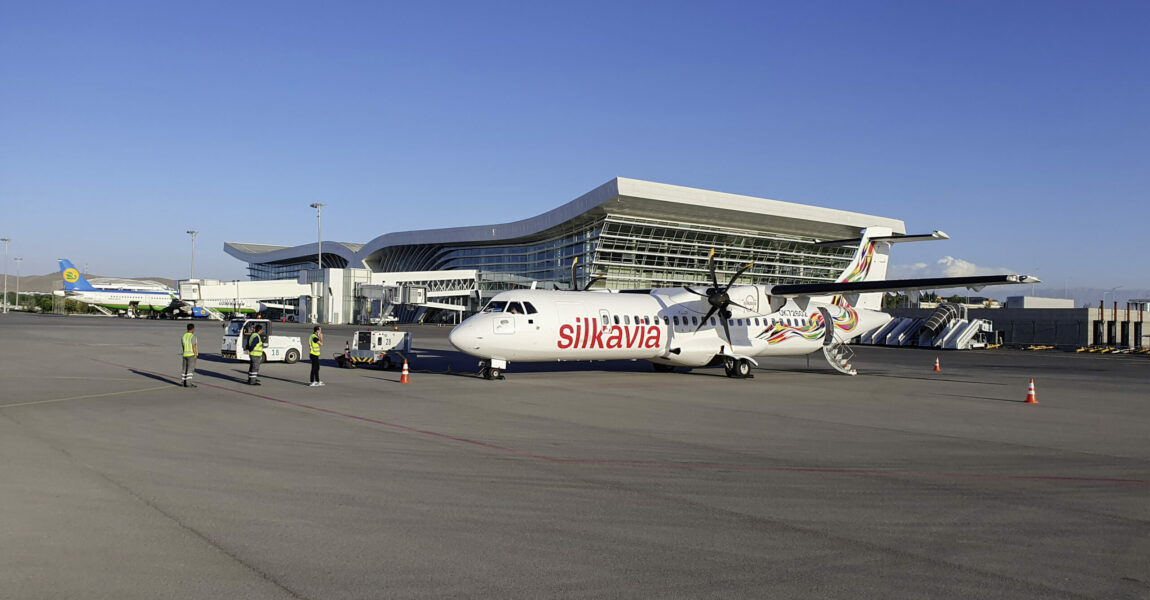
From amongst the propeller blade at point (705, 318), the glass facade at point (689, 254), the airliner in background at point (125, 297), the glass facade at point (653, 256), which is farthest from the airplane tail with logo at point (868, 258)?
the airliner in background at point (125, 297)

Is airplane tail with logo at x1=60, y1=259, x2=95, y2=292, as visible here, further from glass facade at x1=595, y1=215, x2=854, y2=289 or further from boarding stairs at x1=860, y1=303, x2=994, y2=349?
boarding stairs at x1=860, y1=303, x2=994, y2=349

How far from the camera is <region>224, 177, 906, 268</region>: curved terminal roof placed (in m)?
81.7

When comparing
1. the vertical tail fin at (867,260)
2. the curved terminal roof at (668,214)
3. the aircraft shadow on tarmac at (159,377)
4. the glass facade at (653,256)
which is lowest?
the aircraft shadow on tarmac at (159,377)

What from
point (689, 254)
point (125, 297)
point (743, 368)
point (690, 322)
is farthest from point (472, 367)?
point (125, 297)

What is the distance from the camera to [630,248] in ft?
291

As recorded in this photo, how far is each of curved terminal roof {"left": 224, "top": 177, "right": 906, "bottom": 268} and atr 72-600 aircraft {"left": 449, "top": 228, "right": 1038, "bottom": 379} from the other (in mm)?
50240

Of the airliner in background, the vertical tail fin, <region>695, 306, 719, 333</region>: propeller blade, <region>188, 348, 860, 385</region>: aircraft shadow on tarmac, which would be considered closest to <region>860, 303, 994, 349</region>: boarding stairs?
the vertical tail fin

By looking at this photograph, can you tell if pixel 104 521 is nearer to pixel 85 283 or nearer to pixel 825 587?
pixel 825 587

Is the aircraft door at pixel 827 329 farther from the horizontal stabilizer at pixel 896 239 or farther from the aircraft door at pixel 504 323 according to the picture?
the aircraft door at pixel 504 323

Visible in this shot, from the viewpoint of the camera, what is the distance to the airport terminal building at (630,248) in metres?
85.3

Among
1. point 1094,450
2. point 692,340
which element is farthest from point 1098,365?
point 1094,450

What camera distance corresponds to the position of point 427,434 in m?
13.0

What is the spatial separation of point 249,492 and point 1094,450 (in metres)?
13.0

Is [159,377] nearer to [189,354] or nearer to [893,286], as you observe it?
[189,354]
